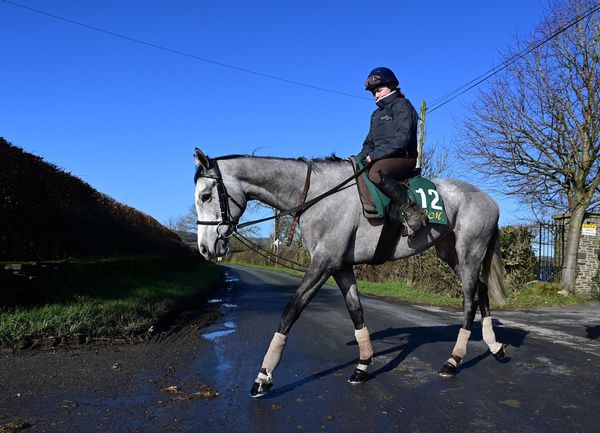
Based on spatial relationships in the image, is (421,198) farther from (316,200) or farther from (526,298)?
(526,298)

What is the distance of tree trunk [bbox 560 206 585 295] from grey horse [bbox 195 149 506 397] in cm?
1220

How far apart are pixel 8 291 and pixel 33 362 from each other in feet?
6.43

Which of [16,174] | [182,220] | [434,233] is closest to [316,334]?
[434,233]

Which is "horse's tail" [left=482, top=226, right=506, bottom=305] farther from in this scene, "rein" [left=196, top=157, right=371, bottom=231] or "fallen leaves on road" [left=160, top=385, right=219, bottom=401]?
"fallen leaves on road" [left=160, top=385, right=219, bottom=401]

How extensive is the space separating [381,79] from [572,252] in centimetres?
1390

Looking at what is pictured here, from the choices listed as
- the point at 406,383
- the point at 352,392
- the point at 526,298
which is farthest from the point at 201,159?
the point at 526,298

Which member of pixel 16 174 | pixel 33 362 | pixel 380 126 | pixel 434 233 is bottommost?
pixel 33 362

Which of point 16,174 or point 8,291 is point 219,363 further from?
point 16,174

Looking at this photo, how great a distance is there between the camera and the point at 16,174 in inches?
326

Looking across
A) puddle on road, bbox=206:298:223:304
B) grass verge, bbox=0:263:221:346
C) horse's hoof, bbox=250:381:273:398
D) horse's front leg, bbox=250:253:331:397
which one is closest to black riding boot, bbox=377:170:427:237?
horse's front leg, bbox=250:253:331:397

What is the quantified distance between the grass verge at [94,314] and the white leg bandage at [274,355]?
3404mm

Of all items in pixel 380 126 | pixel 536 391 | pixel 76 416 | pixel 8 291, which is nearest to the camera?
pixel 76 416

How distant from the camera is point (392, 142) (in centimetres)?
527

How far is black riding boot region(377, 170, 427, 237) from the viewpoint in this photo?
5133 mm
